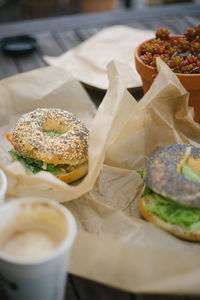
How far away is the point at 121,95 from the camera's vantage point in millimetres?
1633

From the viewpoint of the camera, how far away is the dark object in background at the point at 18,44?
267 centimetres

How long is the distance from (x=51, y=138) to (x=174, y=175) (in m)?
0.65

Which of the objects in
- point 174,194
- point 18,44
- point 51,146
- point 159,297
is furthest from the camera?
point 18,44

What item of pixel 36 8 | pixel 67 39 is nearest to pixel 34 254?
pixel 67 39

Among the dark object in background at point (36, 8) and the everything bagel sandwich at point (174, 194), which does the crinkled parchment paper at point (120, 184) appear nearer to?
the everything bagel sandwich at point (174, 194)

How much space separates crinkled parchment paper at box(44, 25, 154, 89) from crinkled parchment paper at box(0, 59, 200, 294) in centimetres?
31

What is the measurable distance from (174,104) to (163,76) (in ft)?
0.56

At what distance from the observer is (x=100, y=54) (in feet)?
8.57

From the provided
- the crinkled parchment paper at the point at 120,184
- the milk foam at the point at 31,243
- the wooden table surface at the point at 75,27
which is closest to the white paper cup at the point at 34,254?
the milk foam at the point at 31,243

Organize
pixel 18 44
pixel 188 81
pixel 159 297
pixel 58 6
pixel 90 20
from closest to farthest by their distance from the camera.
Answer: pixel 159 297 → pixel 188 81 → pixel 18 44 → pixel 90 20 → pixel 58 6

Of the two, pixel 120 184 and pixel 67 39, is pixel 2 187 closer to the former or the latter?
pixel 120 184

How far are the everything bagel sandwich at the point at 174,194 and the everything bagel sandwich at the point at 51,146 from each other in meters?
0.36

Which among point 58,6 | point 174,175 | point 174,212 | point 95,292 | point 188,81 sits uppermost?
point 188,81

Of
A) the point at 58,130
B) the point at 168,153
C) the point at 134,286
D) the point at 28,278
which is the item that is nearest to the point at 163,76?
the point at 168,153
